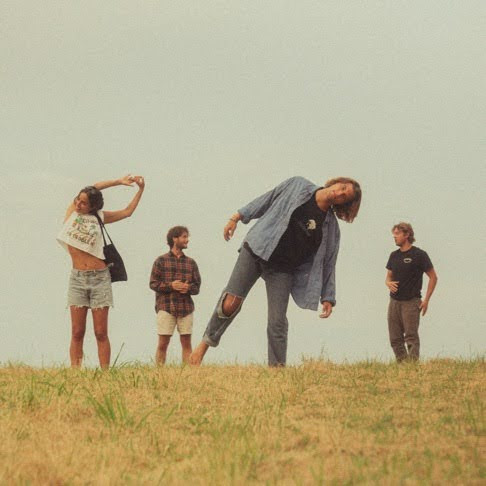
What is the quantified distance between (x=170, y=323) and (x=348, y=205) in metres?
4.11

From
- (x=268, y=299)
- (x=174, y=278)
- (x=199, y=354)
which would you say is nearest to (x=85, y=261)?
(x=199, y=354)

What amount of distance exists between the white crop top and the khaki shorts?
268 cm

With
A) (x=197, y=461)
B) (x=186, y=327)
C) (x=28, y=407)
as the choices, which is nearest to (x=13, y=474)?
(x=197, y=461)

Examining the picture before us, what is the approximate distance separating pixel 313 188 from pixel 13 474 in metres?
5.02

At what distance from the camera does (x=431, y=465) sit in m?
4.60

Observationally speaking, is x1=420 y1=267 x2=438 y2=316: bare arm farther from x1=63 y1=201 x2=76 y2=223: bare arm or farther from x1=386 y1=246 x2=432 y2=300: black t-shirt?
x1=63 y1=201 x2=76 y2=223: bare arm

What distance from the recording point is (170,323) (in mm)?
11891

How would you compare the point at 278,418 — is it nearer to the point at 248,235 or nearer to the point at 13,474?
the point at 13,474

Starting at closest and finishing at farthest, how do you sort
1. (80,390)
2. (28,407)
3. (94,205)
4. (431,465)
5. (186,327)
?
(431,465)
(28,407)
(80,390)
(94,205)
(186,327)

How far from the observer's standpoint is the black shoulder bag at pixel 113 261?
30.9 feet

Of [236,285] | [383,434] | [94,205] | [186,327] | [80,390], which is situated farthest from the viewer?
[186,327]

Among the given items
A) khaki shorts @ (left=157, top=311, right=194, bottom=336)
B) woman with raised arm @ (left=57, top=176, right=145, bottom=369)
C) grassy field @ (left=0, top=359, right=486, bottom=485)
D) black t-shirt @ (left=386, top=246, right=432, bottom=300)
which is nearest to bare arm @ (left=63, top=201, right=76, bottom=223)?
woman with raised arm @ (left=57, top=176, right=145, bottom=369)

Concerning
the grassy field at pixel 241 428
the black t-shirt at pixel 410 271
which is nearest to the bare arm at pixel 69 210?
the grassy field at pixel 241 428

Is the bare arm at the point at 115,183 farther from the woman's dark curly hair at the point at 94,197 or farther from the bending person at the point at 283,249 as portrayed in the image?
the bending person at the point at 283,249
